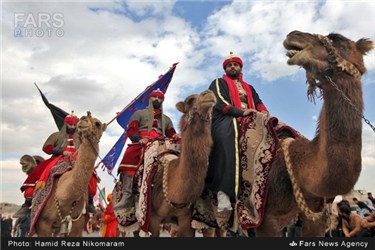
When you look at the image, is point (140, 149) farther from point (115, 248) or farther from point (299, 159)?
A: point (299, 159)

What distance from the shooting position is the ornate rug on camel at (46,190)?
7.75 metres

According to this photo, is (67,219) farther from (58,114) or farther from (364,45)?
(364,45)

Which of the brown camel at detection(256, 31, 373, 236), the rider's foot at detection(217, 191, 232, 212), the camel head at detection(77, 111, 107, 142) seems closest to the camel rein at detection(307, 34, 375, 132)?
the brown camel at detection(256, 31, 373, 236)

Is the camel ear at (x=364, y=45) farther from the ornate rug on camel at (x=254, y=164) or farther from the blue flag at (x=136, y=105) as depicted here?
the blue flag at (x=136, y=105)

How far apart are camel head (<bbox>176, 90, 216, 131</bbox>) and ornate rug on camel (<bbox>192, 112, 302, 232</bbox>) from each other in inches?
20.3

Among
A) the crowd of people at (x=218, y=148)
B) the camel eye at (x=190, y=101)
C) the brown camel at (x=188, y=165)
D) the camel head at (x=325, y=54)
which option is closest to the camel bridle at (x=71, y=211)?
the crowd of people at (x=218, y=148)

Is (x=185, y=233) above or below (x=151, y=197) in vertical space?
below

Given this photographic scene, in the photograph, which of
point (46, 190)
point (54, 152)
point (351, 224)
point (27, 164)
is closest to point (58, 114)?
point (27, 164)

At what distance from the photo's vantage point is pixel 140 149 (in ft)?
24.8

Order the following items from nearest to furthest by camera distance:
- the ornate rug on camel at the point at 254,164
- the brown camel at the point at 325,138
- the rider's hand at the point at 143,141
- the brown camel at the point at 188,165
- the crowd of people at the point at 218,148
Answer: the brown camel at the point at 325,138
the ornate rug on camel at the point at 254,164
the crowd of people at the point at 218,148
the brown camel at the point at 188,165
the rider's hand at the point at 143,141

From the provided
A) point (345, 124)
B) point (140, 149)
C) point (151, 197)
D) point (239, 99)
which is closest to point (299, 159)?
point (345, 124)

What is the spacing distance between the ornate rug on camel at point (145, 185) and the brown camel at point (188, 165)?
0.95 feet

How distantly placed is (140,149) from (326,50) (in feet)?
14.1

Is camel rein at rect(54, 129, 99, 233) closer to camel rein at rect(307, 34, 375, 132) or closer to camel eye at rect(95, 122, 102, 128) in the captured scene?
camel eye at rect(95, 122, 102, 128)
